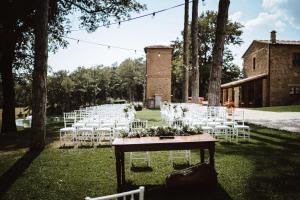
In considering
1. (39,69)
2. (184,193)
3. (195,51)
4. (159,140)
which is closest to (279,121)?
(195,51)

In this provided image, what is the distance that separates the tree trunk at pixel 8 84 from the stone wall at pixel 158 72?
906 inches

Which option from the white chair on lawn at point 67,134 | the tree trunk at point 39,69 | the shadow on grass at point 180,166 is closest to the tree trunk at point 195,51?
the white chair on lawn at point 67,134

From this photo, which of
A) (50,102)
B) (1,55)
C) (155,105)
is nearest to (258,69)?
(155,105)

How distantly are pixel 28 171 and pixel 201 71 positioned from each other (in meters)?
43.4

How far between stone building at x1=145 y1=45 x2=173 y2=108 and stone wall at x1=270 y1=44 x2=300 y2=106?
12081 millimetres

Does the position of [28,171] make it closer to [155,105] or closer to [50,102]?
[155,105]

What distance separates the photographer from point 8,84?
615 inches

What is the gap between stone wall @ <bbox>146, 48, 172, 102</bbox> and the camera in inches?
1487

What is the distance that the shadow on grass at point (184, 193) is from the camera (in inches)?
204

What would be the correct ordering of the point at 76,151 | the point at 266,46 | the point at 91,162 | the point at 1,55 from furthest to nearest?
1. the point at 266,46
2. the point at 1,55
3. the point at 76,151
4. the point at 91,162

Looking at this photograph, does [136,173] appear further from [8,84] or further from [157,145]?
[8,84]

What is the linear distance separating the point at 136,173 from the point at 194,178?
1675 millimetres

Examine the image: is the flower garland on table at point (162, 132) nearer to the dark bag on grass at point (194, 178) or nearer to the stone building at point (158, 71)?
the dark bag on grass at point (194, 178)

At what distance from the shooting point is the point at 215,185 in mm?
5691
